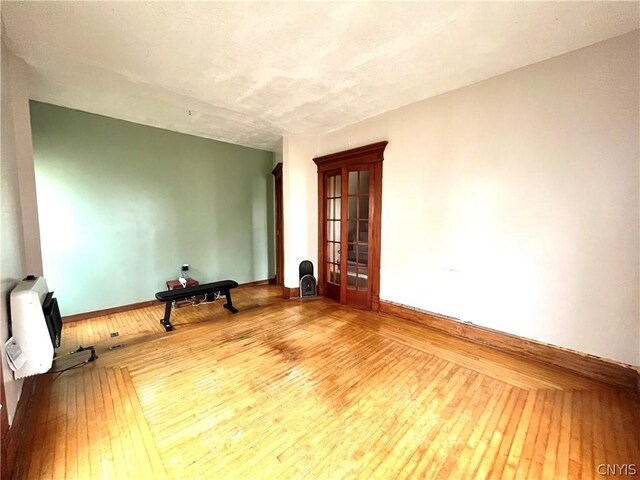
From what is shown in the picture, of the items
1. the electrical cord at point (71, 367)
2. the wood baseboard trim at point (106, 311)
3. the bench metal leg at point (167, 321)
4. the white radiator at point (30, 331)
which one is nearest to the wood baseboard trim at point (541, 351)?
the bench metal leg at point (167, 321)

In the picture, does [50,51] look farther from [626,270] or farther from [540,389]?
[626,270]

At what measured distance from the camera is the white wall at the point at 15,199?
5.07 feet

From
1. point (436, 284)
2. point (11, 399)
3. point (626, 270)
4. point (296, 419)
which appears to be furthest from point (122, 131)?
point (626, 270)

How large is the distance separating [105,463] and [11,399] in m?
0.77

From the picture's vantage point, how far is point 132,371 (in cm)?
228

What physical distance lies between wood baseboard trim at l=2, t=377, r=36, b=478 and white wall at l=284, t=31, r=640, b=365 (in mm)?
3628

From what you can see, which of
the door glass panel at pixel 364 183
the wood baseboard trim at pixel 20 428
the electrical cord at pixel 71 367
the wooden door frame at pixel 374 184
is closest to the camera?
the wood baseboard trim at pixel 20 428

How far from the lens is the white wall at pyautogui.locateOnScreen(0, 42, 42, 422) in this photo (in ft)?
5.07

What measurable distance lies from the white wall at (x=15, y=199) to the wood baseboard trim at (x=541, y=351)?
3.76 m

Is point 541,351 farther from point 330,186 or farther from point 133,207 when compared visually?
point 133,207

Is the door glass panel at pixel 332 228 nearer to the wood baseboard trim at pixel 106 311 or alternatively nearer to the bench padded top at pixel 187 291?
the bench padded top at pixel 187 291

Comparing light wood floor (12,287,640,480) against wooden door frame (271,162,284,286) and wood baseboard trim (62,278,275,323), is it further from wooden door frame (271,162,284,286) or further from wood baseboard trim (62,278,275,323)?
wooden door frame (271,162,284,286)

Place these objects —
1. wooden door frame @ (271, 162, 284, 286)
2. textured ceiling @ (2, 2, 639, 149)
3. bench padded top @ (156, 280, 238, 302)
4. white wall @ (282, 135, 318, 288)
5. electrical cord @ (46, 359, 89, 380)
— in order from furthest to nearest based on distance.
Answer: wooden door frame @ (271, 162, 284, 286)
white wall @ (282, 135, 318, 288)
bench padded top @ (156, 280, 238, 302)
electrical cord @ (46, 359, 89, 380)
textured ceiling @ (2, 2, 639, 149)

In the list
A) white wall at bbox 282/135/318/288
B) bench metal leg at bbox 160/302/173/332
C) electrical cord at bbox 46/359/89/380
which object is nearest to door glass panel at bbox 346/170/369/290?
white wall at bbox 282/135/318/288
